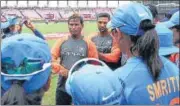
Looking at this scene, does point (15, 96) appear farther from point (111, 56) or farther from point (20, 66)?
point (111, 56)

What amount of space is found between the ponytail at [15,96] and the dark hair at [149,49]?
647mm

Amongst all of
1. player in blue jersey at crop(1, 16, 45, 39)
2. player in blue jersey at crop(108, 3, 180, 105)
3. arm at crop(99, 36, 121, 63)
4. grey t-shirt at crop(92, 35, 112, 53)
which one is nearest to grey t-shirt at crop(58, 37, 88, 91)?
arm at crop(99, 36, 121, 63)

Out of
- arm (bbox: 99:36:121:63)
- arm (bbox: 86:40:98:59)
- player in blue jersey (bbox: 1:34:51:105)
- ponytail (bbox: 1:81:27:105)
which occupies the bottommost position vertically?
arm (bbox: 99:36:121:63)

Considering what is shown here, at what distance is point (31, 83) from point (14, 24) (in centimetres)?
315

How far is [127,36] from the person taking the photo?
196 cm

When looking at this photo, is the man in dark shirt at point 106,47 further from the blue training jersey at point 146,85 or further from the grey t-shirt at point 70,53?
the blue training jersey at point 146,85

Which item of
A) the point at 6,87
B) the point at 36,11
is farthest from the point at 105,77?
the point at 36,11

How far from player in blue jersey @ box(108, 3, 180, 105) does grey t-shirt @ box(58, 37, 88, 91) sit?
2.07 metres

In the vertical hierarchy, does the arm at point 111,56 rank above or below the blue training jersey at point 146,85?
below

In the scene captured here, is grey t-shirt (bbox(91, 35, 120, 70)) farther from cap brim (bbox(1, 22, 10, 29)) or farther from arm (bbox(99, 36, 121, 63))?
cap brim (bbox(1, 22, 10, 29))

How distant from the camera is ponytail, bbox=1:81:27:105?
155 cm

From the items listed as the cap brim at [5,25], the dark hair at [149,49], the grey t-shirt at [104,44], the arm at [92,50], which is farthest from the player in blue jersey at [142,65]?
the cap brim at [5,25]

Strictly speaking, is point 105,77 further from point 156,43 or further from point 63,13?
point 63,13

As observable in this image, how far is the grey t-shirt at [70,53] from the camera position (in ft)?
13.3
